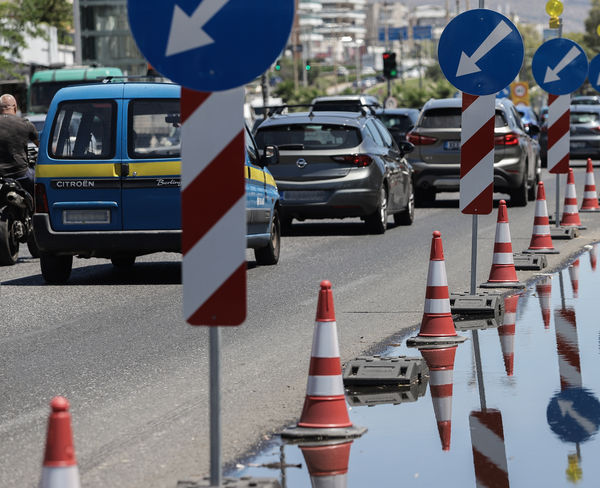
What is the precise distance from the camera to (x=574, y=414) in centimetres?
581

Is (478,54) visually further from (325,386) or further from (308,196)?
(308,196)

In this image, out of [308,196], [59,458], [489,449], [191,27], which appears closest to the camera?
[59,458]

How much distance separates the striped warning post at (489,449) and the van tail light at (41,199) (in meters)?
6.50

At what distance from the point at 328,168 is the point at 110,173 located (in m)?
5.40

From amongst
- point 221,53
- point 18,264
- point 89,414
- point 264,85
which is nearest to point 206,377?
point 89,414

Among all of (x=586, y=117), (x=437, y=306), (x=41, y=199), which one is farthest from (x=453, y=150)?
(x=586, y=117)

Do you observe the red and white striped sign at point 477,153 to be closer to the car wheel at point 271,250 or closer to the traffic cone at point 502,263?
the traffic cone at point 502,263

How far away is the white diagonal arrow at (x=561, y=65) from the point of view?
14797 millimetres

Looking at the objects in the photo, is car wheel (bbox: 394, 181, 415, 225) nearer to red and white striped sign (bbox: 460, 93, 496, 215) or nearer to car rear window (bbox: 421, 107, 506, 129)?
car rear window (bbox: 421, 107, 506, 129)

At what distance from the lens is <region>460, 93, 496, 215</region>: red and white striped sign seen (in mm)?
9461

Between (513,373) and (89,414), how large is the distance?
249 centimetres

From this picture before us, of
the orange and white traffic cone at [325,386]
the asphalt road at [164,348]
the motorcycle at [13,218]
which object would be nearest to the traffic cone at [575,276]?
the asphalt road at [164,348]

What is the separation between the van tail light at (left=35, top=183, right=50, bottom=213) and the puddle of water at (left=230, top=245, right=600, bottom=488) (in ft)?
15.8

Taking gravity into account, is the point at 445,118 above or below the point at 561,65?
below
